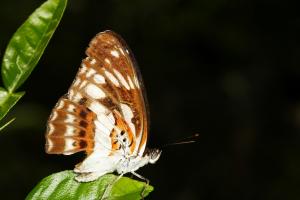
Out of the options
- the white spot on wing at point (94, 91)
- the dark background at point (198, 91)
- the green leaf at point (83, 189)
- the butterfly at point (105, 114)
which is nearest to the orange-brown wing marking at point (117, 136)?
the butterfly at point (105, 114)

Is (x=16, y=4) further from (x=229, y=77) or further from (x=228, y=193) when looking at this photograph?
(x=228, y=193)

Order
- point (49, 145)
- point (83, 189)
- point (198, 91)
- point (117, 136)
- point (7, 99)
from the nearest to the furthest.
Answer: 1. point (7, 99)
2. point (83, 189)
3. point (49, 145)
4. point (117, 136)
5. point (198, 91)

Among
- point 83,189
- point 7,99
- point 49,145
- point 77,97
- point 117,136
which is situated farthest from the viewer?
point 117,136

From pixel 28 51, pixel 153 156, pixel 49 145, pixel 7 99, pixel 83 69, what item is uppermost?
pixel 28 51

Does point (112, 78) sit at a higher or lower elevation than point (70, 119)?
higher

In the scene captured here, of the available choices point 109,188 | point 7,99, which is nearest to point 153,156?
point 109,188

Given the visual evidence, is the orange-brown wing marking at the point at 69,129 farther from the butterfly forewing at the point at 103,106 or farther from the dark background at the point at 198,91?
the dark background at the point at 198,91

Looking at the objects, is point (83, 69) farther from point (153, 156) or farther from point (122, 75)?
point (153, 156)
